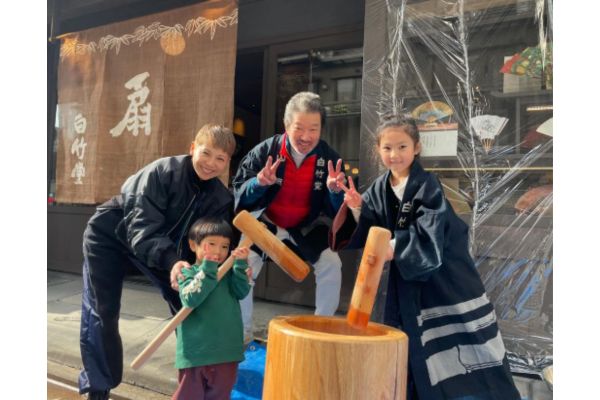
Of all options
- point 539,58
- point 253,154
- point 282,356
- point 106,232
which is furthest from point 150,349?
point 539,58

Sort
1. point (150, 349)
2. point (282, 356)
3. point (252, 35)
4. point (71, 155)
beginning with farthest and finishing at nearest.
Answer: point (71, 155), point (252, 35), point (150, 349), point (282, 356)

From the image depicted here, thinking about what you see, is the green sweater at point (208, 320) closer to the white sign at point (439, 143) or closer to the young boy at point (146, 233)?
the young boy at point (146, 233)

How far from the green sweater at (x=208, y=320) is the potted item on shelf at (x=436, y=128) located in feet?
5.31

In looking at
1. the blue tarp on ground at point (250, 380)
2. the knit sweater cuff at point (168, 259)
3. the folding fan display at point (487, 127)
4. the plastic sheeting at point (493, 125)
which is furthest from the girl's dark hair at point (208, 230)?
the folding fan display at point (487, 127)

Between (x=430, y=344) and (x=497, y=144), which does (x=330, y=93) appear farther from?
(x=430, y=344)

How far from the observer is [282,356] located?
4.84 ft

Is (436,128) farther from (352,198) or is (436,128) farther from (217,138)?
(217,138)

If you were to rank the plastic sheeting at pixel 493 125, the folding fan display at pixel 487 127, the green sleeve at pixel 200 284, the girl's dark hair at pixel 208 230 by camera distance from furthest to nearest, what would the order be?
1. the folding fan display at pixel 487 127
2. the plastic sheeting at pixel 493 125
3. the girl's dark hair at pixel 208 230
4. the green sleeve at pixel 200 284

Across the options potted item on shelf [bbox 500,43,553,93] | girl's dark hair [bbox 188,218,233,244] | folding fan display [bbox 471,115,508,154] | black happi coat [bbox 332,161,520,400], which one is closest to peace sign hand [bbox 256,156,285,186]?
girl's dark hair [bbox 188,218,233,244]

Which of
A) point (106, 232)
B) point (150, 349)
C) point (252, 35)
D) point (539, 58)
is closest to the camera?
point (150, 349)

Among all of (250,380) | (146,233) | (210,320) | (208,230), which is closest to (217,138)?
(208,230)

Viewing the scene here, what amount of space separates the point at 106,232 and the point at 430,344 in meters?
1.81

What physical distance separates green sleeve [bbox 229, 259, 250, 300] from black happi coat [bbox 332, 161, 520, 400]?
0.67 metres

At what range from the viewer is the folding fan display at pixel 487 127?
2734mm
